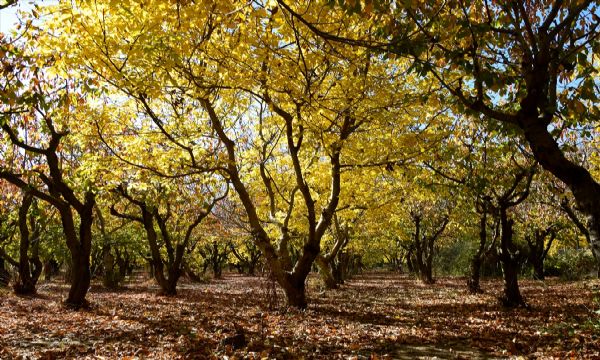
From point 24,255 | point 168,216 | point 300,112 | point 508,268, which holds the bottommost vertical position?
point 508,268

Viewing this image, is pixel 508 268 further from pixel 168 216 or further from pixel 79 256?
pixel 168 216

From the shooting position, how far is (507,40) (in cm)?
632

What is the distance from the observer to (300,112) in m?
9.19

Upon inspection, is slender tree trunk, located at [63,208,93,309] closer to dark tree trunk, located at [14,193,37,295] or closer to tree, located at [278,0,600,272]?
dark tree trunk, located at [14,193,37,295]

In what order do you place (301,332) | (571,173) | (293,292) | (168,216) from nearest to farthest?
(571,173), (301,332), (293,292), (168,216)

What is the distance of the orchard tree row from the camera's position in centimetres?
543

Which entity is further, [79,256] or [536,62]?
[79,256]

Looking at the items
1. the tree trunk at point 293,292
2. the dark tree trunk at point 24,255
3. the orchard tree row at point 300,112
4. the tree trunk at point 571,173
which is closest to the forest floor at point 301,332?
the tree trunk at point 293,292

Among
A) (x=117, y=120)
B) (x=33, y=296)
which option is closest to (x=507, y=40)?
(x=117, y=120)

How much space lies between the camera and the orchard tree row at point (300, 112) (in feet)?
17.8

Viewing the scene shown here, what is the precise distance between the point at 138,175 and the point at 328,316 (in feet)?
20.7

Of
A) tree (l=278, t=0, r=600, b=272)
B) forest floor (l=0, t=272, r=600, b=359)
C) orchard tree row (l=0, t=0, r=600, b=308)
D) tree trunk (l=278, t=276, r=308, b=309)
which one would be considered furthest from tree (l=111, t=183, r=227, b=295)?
tree (l=278, t=0, r=600, b=272)

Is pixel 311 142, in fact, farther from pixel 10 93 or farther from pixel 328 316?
pixel 10 93

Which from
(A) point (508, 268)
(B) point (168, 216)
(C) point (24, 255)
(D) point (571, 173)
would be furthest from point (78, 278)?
(A) point (508, 268)
